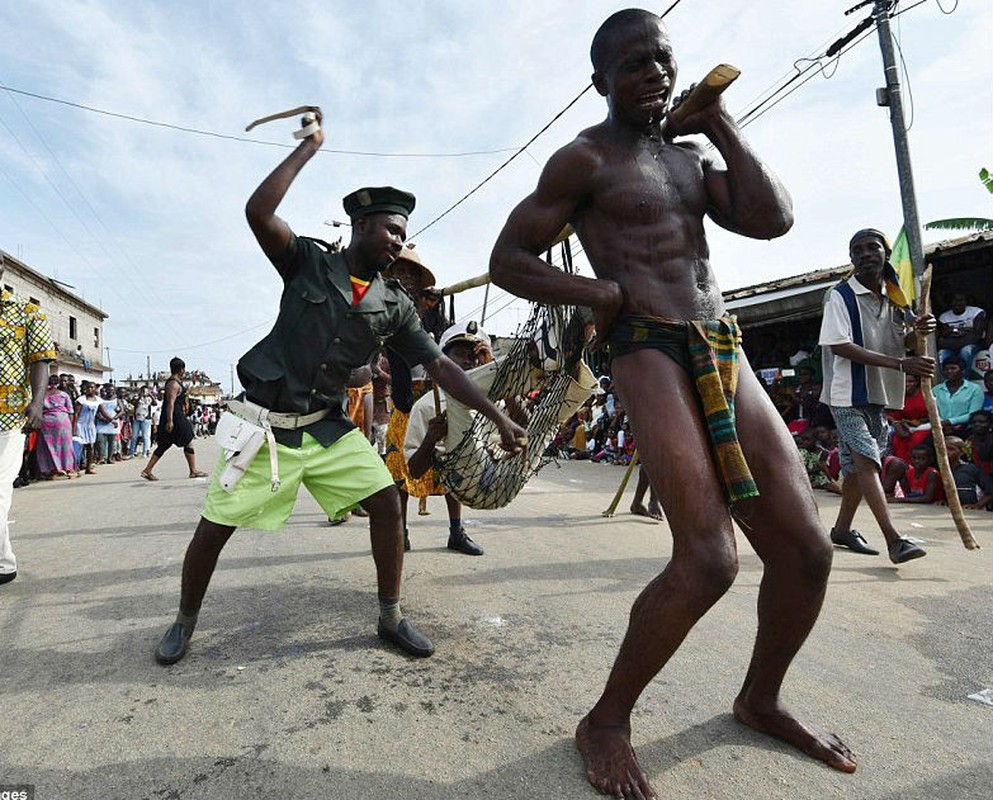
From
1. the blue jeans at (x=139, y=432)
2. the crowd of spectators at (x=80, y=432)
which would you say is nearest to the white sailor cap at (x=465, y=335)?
the crowd of spectators at (x=80, y=432)

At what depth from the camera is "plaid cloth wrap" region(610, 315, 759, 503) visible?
1.83 metres

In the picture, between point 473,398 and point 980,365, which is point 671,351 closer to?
point 473,398

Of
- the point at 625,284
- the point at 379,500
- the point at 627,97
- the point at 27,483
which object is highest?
the point at 627,97

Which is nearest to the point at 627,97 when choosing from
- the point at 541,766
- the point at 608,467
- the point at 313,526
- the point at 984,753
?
the point at 541,766

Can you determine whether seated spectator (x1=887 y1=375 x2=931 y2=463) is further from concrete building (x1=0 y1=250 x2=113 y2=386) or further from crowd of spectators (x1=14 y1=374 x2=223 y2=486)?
concrete building (x1=0 y1=250 x2=113 y2=386)

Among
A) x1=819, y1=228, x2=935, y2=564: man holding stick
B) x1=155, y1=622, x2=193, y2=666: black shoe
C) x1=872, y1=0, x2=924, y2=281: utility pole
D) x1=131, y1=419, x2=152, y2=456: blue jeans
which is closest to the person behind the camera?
x1=155, y1=622, x2=193, y2=666: black shoe

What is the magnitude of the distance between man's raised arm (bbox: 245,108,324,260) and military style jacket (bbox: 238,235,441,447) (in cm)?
8

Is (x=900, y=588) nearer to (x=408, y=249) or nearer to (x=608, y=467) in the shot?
(x=408, y=249)

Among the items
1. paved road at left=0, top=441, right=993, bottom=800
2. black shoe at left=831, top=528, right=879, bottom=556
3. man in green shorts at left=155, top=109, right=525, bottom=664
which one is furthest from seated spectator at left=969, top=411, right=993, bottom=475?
man in green shorts at left=155, top=109, right=525, bottom=664

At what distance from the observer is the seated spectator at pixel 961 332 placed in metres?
8.55

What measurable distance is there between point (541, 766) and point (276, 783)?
0.72 meters

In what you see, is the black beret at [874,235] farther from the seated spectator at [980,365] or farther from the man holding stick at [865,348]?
the seated spectator at [980,365]

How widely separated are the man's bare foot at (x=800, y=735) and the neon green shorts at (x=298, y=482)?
1.61 m

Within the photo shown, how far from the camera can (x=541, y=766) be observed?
188 centimetres
